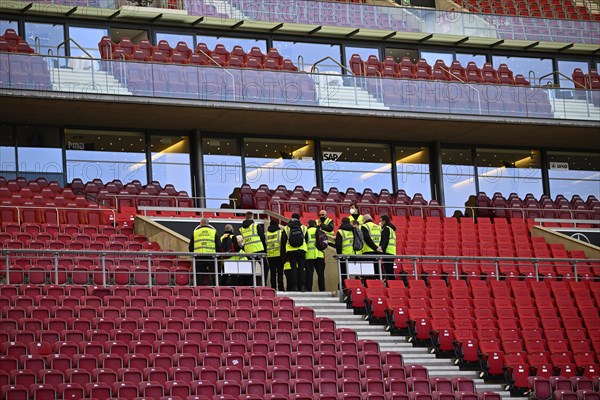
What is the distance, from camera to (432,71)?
31.2 meters

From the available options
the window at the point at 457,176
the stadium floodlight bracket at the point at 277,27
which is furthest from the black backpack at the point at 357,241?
the stadium floodlight bracket at the point at 277,27

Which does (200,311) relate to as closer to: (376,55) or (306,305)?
(306,305)

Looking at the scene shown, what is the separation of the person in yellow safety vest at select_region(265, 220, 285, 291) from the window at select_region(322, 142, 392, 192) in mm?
8968

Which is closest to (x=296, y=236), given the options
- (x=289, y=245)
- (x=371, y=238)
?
(x=289, y=245)

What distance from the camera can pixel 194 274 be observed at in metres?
20.7

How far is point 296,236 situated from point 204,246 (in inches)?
62.1

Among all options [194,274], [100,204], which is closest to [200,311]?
[194,274]

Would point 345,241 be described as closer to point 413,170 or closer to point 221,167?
point 221,167

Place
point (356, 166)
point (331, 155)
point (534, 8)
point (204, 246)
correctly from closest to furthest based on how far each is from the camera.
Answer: point (204, 246), point (331, 155), point (356, 166), point (534, 8)

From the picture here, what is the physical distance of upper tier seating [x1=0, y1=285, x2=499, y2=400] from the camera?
1634 cm

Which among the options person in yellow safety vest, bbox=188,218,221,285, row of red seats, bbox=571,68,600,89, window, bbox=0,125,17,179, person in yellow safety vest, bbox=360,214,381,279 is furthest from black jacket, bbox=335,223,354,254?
row of red seats, bbox=571,68,600,89

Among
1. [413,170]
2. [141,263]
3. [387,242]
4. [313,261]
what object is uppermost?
[413,170]

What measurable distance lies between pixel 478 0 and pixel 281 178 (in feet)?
27.8

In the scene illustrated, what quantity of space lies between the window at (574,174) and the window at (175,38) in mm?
10110
